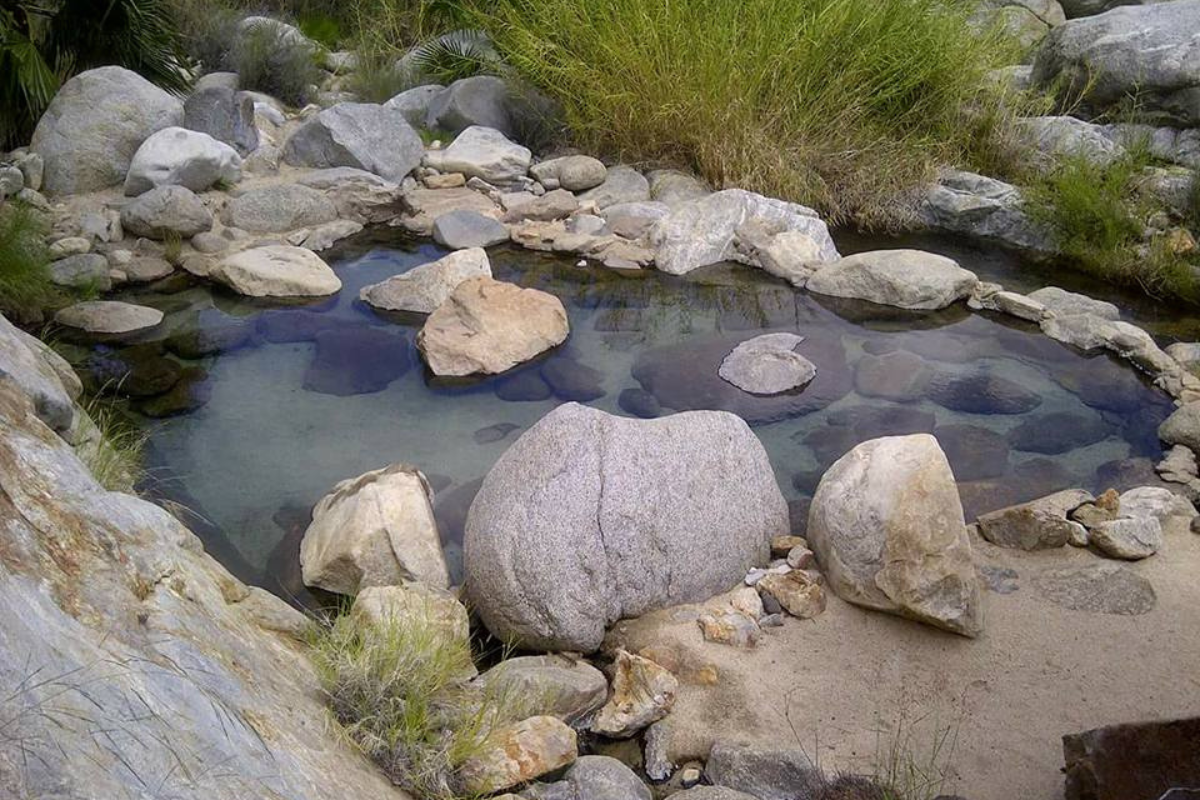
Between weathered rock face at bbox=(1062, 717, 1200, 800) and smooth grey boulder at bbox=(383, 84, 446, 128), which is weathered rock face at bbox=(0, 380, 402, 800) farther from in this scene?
smooth grey boulder at bbox=(383, 84, 446, 128)

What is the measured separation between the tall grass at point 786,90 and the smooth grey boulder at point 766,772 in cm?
474

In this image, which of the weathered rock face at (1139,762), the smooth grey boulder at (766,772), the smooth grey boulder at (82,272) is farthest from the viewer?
the smooth grey boulder at (82,272)

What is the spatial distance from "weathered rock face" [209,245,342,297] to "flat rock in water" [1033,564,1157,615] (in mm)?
3829

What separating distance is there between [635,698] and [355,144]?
508cm


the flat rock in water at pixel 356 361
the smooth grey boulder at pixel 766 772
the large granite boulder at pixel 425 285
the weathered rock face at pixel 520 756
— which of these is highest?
the weathered rock face at pixel 520 756

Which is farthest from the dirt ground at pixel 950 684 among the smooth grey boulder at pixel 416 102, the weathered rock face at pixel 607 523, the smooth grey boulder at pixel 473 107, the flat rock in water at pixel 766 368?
the smooth grey boulder at pixel 416 102

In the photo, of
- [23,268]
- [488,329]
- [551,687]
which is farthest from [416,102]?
[551,687]

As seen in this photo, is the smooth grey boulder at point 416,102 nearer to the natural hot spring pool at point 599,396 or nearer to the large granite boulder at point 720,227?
the natural hot spring pool at point 599,396

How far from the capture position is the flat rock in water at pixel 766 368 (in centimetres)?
522

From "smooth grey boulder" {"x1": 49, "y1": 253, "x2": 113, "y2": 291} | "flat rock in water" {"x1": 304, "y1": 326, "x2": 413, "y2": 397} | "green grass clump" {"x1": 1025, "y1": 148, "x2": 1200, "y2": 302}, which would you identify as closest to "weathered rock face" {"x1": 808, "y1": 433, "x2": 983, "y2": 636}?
"flat rock in water" {"x1": 304, "y1": 326, "x2": 413, "y2": 397}

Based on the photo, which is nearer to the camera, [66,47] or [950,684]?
[950,684]

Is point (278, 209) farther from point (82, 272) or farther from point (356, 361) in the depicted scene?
point (356, 361)

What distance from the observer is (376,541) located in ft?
12.3

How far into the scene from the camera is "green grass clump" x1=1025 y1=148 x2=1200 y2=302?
6.34 m
